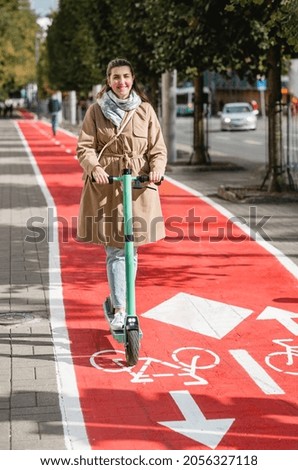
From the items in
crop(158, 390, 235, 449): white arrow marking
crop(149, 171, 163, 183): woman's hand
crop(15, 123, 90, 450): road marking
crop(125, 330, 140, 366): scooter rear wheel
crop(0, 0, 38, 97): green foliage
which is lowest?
crop(158, 390, 235, 449): white arrow marking

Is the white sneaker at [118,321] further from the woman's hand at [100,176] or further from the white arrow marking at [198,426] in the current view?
the white arrow marking at [198,426]

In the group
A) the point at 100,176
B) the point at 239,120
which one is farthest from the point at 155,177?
the point at 239,120

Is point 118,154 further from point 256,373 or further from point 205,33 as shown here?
point 205,33

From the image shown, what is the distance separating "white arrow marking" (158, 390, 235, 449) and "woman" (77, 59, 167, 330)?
1.52 m


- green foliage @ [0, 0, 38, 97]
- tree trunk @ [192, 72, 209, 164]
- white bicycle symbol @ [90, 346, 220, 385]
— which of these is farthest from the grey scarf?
green foliage @ [0, 0, 38, 97]

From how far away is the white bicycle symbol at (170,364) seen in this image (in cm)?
630

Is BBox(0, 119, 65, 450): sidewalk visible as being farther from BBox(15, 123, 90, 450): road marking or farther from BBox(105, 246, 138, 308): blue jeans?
BBox(105, 246, 138, 308): blue jeans

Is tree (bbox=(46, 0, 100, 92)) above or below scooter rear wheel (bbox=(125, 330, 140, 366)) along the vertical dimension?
above

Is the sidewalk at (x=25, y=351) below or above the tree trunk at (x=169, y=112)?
below

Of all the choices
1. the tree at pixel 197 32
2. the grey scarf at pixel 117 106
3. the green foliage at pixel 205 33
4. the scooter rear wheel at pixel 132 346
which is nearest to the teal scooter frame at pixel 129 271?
the scooter rear wheel at pixel 132 346

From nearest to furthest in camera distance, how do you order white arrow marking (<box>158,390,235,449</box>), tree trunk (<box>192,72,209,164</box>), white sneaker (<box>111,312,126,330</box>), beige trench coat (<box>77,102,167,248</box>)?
white arrow marking (<box>158,390,235,449</box>)
beige trench coat (<box>77,102,167,248</box>)
white sneaker (<box>111,312,126,330</box>)
tree trunk (<box>192,72,209,164</box>)

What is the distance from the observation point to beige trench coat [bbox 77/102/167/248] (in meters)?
6.75

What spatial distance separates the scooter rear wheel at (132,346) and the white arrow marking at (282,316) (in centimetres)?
156
